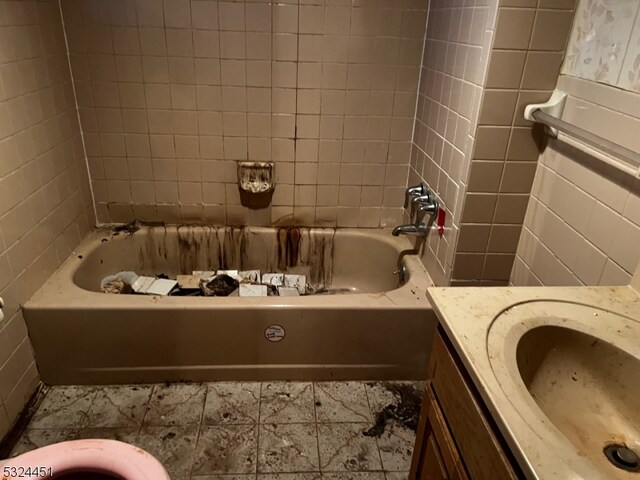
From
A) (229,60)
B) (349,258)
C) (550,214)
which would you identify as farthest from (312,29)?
(550,214)

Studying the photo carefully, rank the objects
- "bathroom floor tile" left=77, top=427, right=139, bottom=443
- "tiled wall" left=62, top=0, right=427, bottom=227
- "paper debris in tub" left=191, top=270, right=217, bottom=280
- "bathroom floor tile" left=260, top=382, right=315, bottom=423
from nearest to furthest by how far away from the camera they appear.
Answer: "bathroom floor tile" left=77, top=427, right=139, bottom=443 < "bathroom floor tile" left=260, top=382, right=315, bottom=423 < "tiled wall" left=62, top=0, right=427, bottom=227 < "paper debris in tub" left=191, top=270, right=217, bottom=280

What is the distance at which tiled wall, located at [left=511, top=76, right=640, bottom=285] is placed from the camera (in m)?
1.11

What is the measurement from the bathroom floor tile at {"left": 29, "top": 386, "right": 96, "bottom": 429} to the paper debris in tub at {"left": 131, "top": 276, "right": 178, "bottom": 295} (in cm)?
51

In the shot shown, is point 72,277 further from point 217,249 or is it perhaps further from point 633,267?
point 633,267

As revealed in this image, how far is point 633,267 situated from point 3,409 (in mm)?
1938

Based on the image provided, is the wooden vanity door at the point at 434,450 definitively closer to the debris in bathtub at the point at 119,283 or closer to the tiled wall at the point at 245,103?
the tiled wall at the point at 245,103

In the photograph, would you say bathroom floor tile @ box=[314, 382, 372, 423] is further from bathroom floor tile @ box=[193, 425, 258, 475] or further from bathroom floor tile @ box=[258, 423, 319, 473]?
bathroom floor tile @ box=[193, 425, 258, 475]

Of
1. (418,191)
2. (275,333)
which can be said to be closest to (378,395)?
(275,333)

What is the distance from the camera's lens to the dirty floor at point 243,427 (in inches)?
61.1

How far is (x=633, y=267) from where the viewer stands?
3.58 ft

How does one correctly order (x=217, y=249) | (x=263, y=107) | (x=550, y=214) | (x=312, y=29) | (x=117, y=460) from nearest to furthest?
1. (x=117, y=460)
2. (x=550, y=214)
3. (x=312, y=29)
4. (x=263, y=107)
5. (x=217, y=249)

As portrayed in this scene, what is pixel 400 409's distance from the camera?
5.89 ft

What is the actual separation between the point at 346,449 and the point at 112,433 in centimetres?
83

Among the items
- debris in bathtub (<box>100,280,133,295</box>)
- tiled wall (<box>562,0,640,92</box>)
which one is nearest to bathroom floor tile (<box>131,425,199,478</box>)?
debris in bathtub (<box>100,280,133,295</box>)
